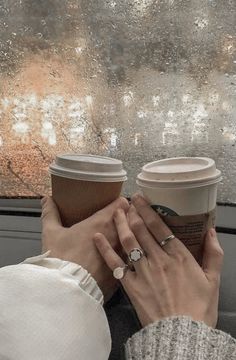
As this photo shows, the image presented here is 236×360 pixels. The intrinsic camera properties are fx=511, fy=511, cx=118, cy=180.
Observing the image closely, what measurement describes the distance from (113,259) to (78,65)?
1.03m

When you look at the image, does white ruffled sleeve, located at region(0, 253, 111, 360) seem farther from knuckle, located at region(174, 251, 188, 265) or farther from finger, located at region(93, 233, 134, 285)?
knuckle, located at region(174, 251, 188, 265)

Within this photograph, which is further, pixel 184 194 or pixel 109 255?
pixel 109 255

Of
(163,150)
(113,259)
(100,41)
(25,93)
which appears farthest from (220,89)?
(113,259)

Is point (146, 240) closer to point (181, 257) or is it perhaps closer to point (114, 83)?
point (181, 257)

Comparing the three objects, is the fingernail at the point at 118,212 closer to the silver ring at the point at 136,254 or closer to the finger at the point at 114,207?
the finger at the point at 114,207

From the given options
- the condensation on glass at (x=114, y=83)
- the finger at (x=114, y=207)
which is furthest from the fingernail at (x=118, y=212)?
the condensation on glass at (x=114, y=83)

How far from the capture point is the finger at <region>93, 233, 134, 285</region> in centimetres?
107

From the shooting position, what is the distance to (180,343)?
0.91m

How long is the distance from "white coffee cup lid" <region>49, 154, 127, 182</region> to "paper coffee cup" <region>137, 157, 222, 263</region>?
0.38ft

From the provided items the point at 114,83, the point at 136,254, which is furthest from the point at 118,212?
the point at 114,83

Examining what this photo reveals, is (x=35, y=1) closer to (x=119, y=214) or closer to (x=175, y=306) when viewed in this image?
(x=119, y=214)

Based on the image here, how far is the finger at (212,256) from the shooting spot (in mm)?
1058

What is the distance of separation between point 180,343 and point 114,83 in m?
1.18

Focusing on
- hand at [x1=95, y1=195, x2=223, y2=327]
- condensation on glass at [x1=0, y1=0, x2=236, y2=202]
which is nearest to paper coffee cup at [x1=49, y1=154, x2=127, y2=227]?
hand at [x1=95, y1=195, x2=223, y2=327]
